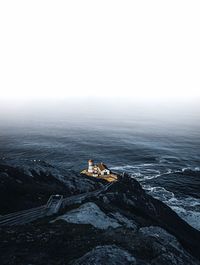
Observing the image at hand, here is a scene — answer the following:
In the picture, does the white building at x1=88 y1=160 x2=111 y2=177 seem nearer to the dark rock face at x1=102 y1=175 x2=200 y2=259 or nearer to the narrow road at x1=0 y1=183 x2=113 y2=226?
the dark rock face at x1=102 y1=175 x2=200 y2=259

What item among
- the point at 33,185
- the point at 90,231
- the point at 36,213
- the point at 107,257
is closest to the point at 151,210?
the point at 90,231

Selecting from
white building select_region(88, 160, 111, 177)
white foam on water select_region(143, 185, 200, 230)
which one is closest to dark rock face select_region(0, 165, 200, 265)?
white foam on water select_region(143, 185, 200, 230)

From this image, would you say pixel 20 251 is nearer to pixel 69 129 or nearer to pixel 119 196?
pixel 119 196

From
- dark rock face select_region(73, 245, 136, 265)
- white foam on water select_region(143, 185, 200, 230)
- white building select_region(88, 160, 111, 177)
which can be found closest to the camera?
dark rock face select_region(73, 245, 136, 265)

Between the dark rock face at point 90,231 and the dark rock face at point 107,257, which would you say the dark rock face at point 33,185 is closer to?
→ the dark rock face at point 90,231

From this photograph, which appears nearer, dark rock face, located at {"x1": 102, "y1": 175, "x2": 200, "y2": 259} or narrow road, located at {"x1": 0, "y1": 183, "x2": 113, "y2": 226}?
narrow road, located at {"x1": 0, "y1": 183, "x2": 113, "y2": 226}

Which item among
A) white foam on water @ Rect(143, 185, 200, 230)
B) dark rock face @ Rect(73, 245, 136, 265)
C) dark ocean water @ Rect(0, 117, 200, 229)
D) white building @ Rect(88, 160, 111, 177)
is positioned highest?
dark rock face @ Rect(73, 245, 136, 265)
